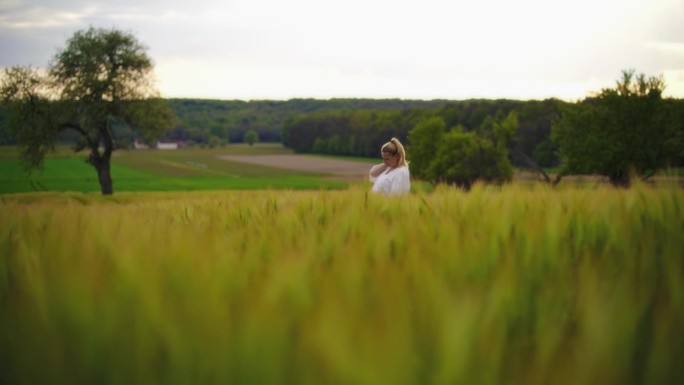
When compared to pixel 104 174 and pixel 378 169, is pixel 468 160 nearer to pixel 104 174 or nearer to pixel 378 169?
pixel 104 174

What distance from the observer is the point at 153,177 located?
83.2m

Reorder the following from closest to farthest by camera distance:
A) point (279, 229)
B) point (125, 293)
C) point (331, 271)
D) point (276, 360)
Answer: point (276, 360)
point (125, 293)
point (331, 271)
point (279, 229)

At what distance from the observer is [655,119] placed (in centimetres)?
5475

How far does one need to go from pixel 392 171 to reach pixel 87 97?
40539 millimetres

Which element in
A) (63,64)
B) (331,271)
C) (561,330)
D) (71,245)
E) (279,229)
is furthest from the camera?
(63,64)

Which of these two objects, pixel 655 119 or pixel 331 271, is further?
pixel 655 119

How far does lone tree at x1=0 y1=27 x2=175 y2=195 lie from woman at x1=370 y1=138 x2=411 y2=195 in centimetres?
3834

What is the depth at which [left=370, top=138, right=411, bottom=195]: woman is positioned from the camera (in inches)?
340

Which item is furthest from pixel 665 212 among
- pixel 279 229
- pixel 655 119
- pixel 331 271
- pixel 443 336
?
pixel 655 119

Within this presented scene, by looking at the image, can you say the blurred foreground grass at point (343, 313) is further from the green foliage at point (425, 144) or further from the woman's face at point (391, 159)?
the green foliage at point (425, 144)

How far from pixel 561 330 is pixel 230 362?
58 cm

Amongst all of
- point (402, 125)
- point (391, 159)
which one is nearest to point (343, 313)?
point (391, 159)

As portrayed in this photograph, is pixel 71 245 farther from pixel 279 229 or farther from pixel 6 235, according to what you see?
pixel 279 229

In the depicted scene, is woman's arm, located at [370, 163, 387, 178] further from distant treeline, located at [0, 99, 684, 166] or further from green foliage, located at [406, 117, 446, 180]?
distant treeline, located at [0, 99, 684, 166]
